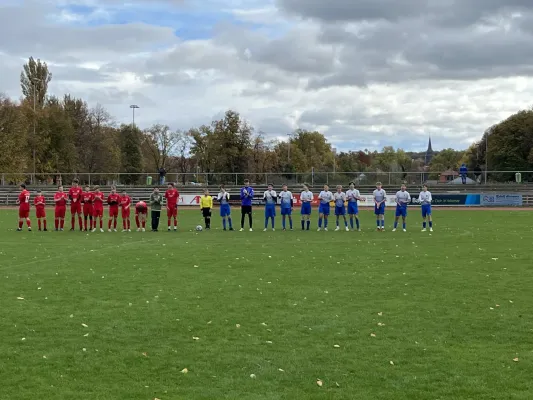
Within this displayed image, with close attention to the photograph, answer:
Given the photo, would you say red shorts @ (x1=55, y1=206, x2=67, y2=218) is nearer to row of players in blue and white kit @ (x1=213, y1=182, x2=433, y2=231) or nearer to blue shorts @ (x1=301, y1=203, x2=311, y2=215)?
Answer: row of players in blue and white kit @ (x1=213, y1=182, x2=433, y2=231)

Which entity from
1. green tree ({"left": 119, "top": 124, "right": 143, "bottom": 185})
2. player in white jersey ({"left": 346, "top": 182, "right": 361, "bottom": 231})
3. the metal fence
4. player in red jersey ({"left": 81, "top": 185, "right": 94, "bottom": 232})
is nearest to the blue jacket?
player in white jersey ({"left": 346, "top": 182, "right": 361, "bottom": 231})

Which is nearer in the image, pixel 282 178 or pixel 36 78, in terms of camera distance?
pixel 282 178

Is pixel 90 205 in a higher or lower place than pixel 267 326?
higher

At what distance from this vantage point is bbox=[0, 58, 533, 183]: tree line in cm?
5970

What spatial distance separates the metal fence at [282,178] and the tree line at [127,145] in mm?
998

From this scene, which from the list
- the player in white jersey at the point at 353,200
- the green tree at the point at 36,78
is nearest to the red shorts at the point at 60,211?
the player in white jersey at the point at 353,200

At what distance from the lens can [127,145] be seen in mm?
81000

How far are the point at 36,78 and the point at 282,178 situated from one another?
125 feet

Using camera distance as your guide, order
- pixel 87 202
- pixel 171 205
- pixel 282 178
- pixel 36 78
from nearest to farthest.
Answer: pixel 87 202, pixel 171 205, pixel 282 178, pixel 36 78

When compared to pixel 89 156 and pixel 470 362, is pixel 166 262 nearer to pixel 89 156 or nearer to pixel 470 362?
pixel 470 362

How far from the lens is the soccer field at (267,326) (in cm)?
611

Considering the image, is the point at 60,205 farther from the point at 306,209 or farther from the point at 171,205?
the point at 306,209

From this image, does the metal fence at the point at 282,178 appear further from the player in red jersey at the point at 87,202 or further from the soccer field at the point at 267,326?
the soccer field at the point at 267,326

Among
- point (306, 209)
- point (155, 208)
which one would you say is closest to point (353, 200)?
point (306, 209)
